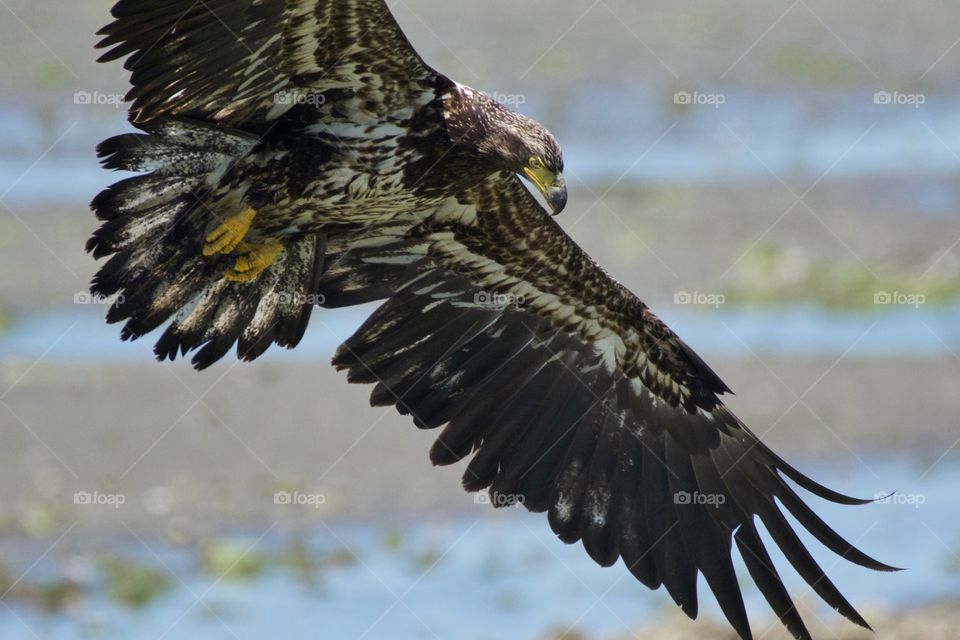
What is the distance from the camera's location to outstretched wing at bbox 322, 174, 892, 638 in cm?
1031

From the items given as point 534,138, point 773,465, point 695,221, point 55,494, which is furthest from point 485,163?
point 695,221

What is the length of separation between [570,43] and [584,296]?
11.2m

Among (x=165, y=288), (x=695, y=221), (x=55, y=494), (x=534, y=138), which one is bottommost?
(x=55, y=494)

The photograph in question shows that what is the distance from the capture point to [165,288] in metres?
9.49

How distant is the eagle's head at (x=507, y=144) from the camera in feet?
31.4

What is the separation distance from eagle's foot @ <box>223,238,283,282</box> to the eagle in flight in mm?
12

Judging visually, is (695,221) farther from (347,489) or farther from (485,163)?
(485,163)

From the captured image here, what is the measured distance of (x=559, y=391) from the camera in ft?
35.8
